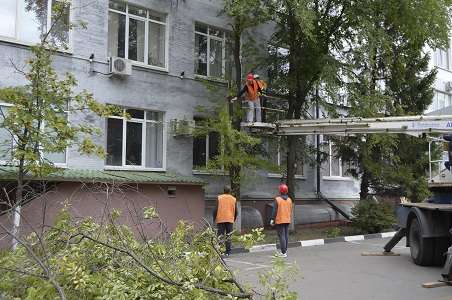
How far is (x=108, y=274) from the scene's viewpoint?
5457mm

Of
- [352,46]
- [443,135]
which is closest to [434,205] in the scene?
[443,135]

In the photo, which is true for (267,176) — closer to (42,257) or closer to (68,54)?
(68,54)

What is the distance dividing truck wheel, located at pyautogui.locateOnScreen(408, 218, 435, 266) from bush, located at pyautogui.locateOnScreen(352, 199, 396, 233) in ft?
22.5

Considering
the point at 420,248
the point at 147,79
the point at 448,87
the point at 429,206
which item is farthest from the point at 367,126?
the point at 448,87

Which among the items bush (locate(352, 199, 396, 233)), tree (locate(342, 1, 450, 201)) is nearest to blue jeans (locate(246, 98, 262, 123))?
tree (locate(342, 1, 450, 201))

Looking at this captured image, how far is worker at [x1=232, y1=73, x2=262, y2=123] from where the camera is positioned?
57.0ft

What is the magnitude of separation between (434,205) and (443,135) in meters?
1.58

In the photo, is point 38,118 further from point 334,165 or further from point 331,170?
point 334,165

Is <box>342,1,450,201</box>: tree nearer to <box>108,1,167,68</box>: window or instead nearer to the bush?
the bush

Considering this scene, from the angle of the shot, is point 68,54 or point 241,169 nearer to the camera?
point 68,54

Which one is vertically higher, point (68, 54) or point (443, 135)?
point (68, 54)

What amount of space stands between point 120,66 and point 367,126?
24.4ft

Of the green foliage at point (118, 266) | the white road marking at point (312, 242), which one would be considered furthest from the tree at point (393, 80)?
the green foliage at point (118, 266)

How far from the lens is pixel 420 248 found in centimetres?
1295
